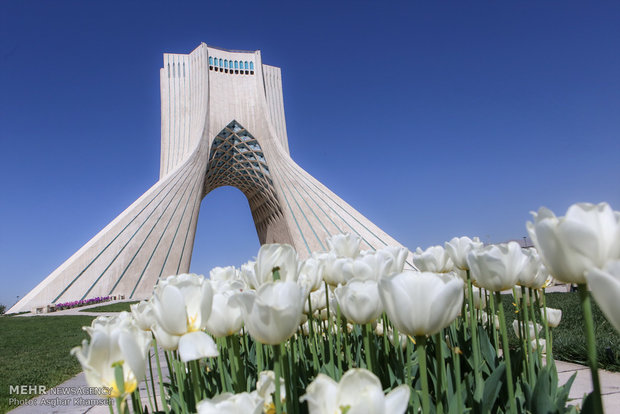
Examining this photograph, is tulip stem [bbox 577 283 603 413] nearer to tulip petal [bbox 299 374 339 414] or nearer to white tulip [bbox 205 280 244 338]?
tulip petal [bbox 299 374 339 414]

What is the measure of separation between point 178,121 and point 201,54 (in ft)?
8.50

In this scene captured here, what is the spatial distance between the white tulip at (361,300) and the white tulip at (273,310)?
0.71 feet

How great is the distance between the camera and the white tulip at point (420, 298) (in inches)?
23.1

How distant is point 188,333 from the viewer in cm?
67

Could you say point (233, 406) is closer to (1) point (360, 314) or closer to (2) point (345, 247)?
(1) point (360, 314)

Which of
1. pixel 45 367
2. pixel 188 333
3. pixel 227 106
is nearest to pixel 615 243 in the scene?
pixel 188 333

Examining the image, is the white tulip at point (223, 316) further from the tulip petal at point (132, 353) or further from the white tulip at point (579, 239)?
the white tulip at point (579, 239)

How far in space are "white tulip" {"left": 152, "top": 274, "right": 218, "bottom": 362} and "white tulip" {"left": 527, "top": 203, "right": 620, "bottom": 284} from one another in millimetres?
472

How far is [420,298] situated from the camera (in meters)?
0.60

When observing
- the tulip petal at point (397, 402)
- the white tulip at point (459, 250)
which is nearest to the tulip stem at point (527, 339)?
the white tulip at point (459, 250)

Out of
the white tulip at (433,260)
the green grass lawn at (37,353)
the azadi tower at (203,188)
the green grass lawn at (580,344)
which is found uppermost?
the azadi tower at (203,188)

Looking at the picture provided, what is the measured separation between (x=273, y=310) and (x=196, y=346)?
0.15m

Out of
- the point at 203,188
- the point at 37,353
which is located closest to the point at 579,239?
the point at 37,353

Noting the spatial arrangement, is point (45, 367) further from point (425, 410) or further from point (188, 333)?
point (425, 410)
